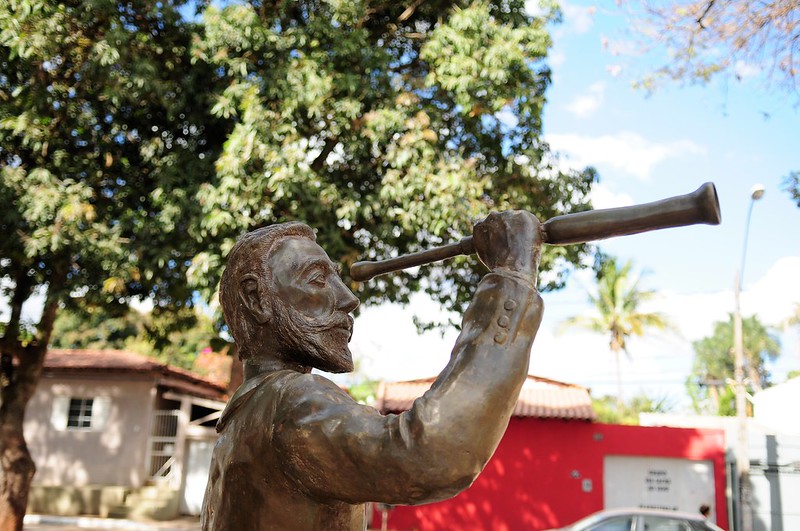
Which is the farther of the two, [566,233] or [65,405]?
[65,405]

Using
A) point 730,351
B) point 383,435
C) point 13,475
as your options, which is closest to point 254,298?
point 383,435

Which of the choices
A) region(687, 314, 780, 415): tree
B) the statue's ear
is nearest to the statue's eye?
the statue's ear

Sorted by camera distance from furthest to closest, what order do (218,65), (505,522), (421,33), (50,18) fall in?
(505,522), (421,33), (218,65), (50,18)

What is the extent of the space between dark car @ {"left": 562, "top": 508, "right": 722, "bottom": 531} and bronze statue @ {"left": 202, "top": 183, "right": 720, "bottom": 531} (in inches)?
316

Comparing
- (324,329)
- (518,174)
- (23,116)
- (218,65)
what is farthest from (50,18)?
(324,329)

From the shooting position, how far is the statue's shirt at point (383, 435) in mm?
1212

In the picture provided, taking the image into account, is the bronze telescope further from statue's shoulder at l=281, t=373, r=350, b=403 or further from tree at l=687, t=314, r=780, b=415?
tree at l=687, t=314, r=780, b=415

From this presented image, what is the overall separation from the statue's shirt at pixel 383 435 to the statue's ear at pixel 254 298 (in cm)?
19

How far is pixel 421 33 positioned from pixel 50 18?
4233 millimetres

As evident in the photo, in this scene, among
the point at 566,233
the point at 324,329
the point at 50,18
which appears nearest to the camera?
the point at 566,233

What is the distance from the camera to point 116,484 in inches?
650

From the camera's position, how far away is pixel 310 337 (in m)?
1.62

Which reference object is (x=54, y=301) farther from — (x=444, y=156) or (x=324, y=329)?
(x=324, y=329)

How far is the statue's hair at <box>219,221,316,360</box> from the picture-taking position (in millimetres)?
1686
